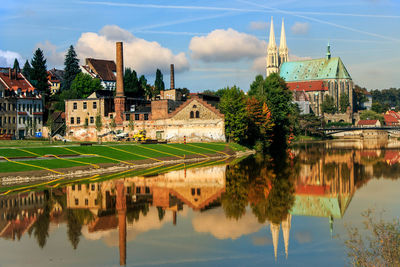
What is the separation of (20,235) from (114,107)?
8108 cm

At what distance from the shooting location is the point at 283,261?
20.2m

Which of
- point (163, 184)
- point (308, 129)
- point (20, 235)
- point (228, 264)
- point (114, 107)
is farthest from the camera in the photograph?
point (308, 129)

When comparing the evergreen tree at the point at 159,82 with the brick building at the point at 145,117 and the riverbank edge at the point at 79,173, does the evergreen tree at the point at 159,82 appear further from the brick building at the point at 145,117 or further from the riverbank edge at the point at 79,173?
the riverbank edge at the point at 79,173

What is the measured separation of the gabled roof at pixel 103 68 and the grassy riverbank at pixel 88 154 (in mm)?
79476

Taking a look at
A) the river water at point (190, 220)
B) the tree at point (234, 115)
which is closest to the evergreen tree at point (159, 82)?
the tree at point (234, 115)

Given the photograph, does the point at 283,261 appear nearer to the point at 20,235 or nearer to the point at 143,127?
the point at 20,235

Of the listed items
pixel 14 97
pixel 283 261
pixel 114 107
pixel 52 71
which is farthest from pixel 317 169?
pixel 52 71

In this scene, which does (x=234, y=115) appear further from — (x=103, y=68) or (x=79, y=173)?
(x=103, y=68)

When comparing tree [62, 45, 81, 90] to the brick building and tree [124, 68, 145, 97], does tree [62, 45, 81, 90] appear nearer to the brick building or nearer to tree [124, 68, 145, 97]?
tree [124, 68, 145, 97]

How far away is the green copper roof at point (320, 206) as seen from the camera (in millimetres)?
30009

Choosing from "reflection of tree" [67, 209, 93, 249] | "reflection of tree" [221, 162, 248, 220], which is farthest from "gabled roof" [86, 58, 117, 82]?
"reflection of tree" [67, 209, 93, 249]

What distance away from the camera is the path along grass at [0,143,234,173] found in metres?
49.5

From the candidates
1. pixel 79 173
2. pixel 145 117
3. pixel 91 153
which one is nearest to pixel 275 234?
pixel 79 173

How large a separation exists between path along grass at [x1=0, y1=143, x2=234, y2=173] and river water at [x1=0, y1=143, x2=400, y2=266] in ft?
29.6
